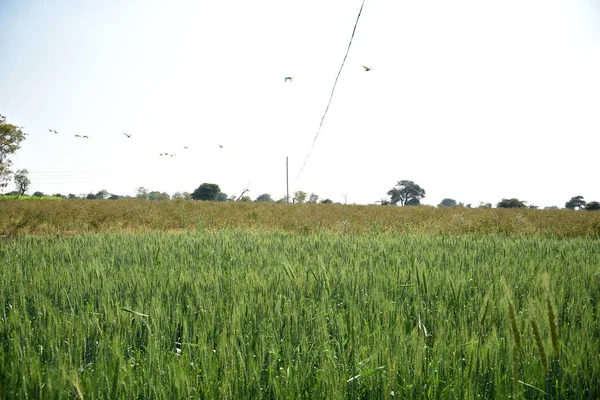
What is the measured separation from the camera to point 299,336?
208 cm

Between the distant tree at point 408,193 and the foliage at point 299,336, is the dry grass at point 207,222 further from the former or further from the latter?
the distant tree at point 408,193

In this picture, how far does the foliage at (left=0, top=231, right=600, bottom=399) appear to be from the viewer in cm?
147

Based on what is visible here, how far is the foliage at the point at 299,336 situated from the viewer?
1.47 metres

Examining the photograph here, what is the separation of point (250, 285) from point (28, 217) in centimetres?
1383

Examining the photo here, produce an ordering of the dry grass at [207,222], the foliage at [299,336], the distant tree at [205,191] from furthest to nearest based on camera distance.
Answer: the distant tree at [205,191], the dry grass at [207,222], the foliage at [299,336]

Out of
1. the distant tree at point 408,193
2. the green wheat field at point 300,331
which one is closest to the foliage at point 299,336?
the green wheat field at point 300,331

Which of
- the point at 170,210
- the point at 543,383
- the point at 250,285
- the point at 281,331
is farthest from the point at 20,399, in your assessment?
the point at 170,210

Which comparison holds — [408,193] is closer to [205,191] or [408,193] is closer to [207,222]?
[205,191]

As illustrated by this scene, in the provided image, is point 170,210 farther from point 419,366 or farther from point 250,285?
point 419,366

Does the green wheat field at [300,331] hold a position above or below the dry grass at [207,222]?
below

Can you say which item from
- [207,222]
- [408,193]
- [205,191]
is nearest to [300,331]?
[207,222]

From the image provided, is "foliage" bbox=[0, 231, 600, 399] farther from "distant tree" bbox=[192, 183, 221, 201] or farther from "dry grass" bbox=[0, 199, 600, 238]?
"distant tree" bbox=[192, 183, 221, 201]

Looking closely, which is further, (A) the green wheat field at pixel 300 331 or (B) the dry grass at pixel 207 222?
(B) the dry grass at pixel 207 222

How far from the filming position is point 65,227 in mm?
12992
